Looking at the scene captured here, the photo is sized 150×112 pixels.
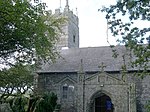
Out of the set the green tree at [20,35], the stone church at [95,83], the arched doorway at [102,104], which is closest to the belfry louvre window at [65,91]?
the stone church at [95,83]

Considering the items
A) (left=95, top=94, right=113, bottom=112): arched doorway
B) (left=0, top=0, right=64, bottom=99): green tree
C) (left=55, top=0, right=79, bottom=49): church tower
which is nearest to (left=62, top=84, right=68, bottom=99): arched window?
(left=95, top=94, right=113, bottom=112): arched doorway

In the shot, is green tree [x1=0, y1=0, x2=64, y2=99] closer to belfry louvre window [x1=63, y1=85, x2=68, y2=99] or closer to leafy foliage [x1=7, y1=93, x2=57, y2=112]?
leafy foliage [x1=7, y1=93, x2=57, y2=112]

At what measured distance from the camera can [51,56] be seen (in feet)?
77.2

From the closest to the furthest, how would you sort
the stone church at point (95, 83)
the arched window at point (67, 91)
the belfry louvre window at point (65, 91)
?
the stone church at point (95, 83)
the arched window at point (67, 91)
the belfry louvre window at point (65, 91)

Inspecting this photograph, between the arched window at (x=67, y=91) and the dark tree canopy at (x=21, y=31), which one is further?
the arched window at (x=67, y=91)

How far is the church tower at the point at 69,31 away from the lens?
151 feet

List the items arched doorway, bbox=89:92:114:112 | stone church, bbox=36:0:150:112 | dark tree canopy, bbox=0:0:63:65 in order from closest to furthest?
dark tree canopy, bbox=0:0:63:65 < stone church, bbox=36:0:150:112 < arched doorway, bbox=89:92:114:112

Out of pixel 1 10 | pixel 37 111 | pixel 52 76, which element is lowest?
pixel 37 111

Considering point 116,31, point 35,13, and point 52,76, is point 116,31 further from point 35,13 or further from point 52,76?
point 52,76

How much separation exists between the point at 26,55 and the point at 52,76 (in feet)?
36.1

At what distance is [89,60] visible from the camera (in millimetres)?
31047

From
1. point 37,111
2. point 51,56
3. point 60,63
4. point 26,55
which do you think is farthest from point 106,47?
point 37,111

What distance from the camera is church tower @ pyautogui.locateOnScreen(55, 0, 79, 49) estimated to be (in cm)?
4612

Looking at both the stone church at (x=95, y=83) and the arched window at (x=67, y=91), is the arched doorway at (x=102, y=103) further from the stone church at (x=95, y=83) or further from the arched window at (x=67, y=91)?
the arched window at (x=67, y=91)
